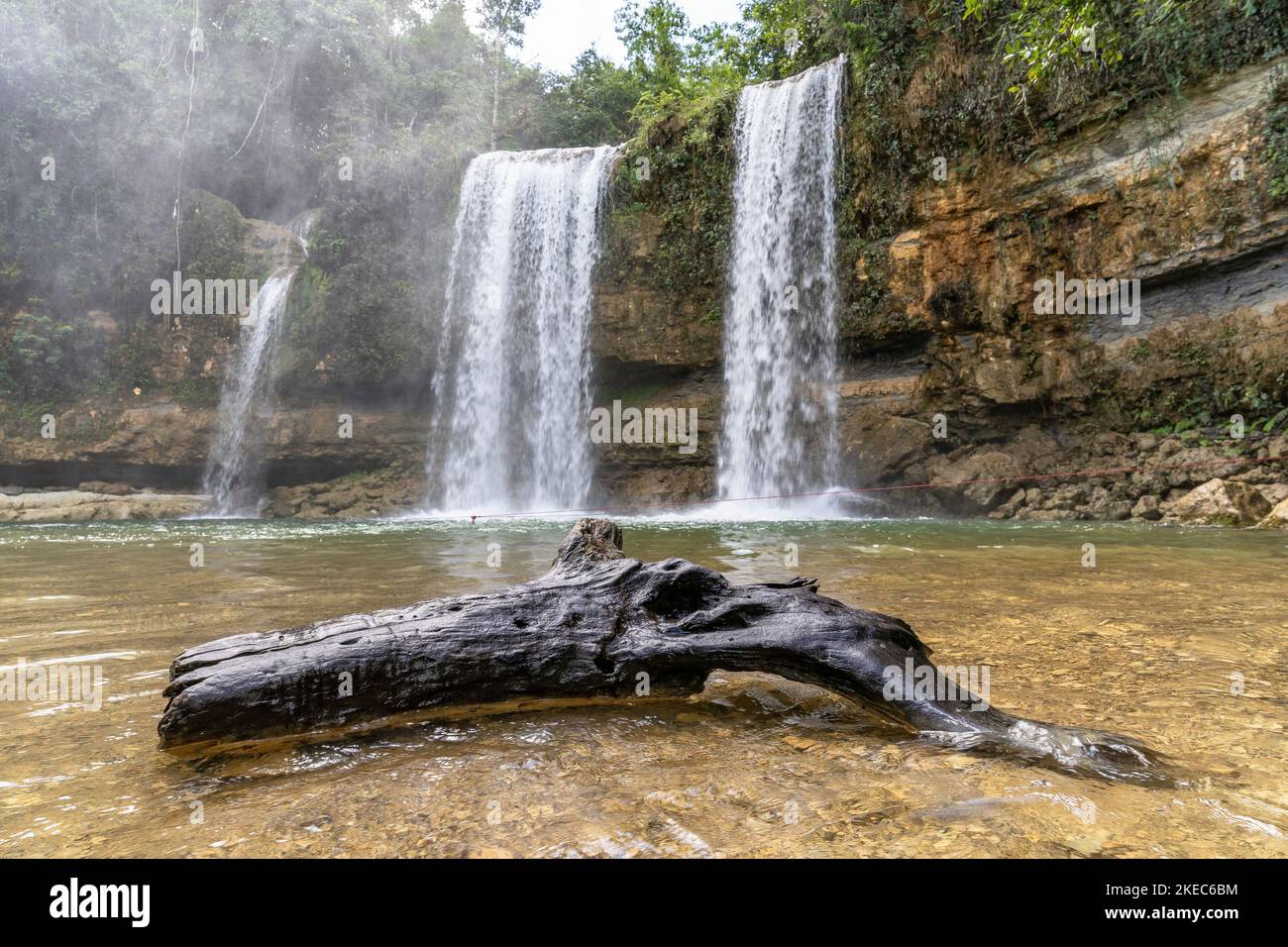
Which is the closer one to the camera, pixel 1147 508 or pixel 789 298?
pixel 1147 508

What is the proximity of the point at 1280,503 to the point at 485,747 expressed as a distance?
35.2 ft

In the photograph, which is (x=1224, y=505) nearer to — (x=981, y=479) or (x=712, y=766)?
(x=981, y=479)

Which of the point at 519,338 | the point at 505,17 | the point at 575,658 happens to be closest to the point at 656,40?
the point at 505,17

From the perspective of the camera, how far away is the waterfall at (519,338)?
15852 millimetres

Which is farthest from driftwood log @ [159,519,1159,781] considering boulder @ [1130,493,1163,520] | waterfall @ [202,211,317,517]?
waterfall @ [202,211,317,517]

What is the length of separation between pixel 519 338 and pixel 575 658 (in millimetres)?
14776

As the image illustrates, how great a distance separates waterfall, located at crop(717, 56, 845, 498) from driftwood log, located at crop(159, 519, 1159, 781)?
1168 centimetres

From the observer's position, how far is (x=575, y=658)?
7.69ft

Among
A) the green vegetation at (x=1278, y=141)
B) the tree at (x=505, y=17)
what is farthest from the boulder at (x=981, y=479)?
the tree at (x=505, y=17)

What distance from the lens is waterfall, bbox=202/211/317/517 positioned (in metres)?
17.2

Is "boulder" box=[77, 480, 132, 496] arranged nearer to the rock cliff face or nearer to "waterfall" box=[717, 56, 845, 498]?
"waterfall" box=[717, 56, 845, 498]

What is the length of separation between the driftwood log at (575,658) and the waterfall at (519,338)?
1335 cm

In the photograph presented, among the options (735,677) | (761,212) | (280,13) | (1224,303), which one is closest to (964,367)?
(1224,303)
